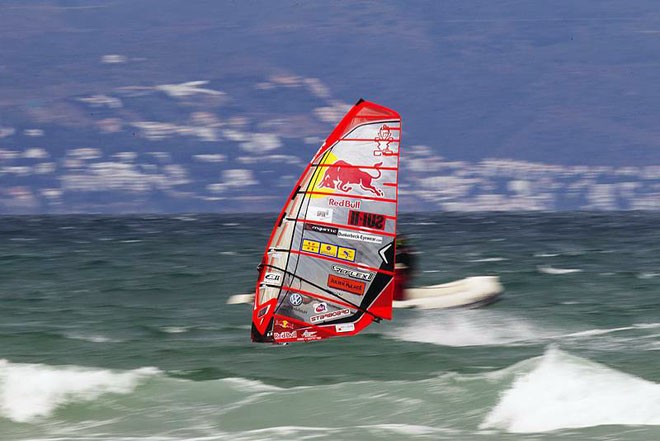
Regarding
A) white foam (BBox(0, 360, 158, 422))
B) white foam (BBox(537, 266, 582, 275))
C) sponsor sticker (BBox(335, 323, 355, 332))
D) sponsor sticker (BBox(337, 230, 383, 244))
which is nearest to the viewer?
white foam (BBox(0, 360, 158, 422))

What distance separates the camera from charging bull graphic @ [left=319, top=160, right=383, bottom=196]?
11078 mm

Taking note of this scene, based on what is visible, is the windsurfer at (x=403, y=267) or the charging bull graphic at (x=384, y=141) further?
the windsurfer at (x=403, y=267)

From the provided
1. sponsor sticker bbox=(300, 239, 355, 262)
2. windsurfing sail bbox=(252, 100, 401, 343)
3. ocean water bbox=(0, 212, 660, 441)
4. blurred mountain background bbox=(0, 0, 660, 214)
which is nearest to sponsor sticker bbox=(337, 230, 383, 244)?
windsurfing sail bbox=(252, 100, 401, 343)

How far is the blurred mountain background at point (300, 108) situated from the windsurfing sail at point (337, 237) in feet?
305

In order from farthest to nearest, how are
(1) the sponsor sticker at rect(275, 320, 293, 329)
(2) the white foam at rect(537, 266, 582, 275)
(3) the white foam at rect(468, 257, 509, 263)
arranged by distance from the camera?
1. (3) the white foam at rect(468, 257, 509, 263)
2. (2) the white foam at rect(537, 266, 582, 275)
3. (1) the sponsor sticker at rect(275, 320, 293, 329)

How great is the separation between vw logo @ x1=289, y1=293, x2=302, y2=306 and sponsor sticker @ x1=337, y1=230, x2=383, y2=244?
762mm

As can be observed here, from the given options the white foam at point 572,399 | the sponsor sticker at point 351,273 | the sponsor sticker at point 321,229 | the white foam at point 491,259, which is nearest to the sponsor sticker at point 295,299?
the sponsor sticker at point 351,273

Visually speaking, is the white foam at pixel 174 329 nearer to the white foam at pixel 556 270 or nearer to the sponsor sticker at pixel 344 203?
the sponsor sticker at pixel 344 203

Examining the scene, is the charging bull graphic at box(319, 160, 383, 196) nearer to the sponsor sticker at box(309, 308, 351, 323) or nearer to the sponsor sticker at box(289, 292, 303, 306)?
the sponsor sticker at box(289, 292, 303, 306)

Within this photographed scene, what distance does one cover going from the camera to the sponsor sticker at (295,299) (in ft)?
37.4

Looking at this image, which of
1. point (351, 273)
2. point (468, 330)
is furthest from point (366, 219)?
point (468, 330)

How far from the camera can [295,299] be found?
11.4m

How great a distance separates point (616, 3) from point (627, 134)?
41442 millimetres

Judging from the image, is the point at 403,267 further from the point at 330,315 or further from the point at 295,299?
the point at 295,299
